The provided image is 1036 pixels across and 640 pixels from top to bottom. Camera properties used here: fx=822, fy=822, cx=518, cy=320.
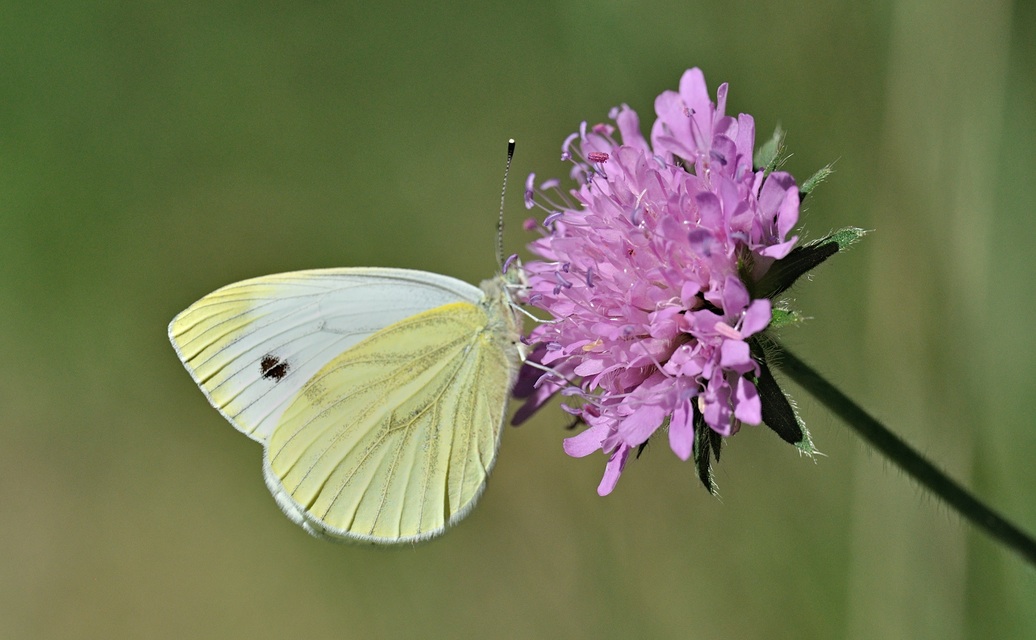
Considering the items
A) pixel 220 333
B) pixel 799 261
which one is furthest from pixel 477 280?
pixel 799 261

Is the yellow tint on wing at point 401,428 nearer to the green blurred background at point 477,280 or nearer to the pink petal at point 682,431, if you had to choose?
the pink petal at point 682,431

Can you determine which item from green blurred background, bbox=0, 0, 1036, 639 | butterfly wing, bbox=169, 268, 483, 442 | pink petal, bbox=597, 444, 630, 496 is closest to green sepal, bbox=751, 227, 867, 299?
pink petal, bbox=597, 444, 630, 496

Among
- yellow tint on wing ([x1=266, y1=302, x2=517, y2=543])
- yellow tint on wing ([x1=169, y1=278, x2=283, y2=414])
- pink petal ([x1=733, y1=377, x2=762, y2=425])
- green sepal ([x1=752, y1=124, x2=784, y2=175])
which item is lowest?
yellow tint on wing ([x1=266, y1=302, x2=517, y2=543])

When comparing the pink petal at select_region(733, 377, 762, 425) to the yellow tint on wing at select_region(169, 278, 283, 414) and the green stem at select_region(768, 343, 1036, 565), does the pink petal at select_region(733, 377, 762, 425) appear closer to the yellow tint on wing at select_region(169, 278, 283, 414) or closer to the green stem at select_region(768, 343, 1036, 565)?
the green stem at select_region(768, 343, 1036, 565)

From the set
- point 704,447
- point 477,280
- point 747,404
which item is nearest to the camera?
point 747,404

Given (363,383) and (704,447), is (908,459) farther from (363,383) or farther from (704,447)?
(363,383)

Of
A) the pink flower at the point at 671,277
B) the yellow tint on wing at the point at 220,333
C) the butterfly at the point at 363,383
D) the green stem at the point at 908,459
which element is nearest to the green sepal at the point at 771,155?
the pink flower at the point at 671,277
